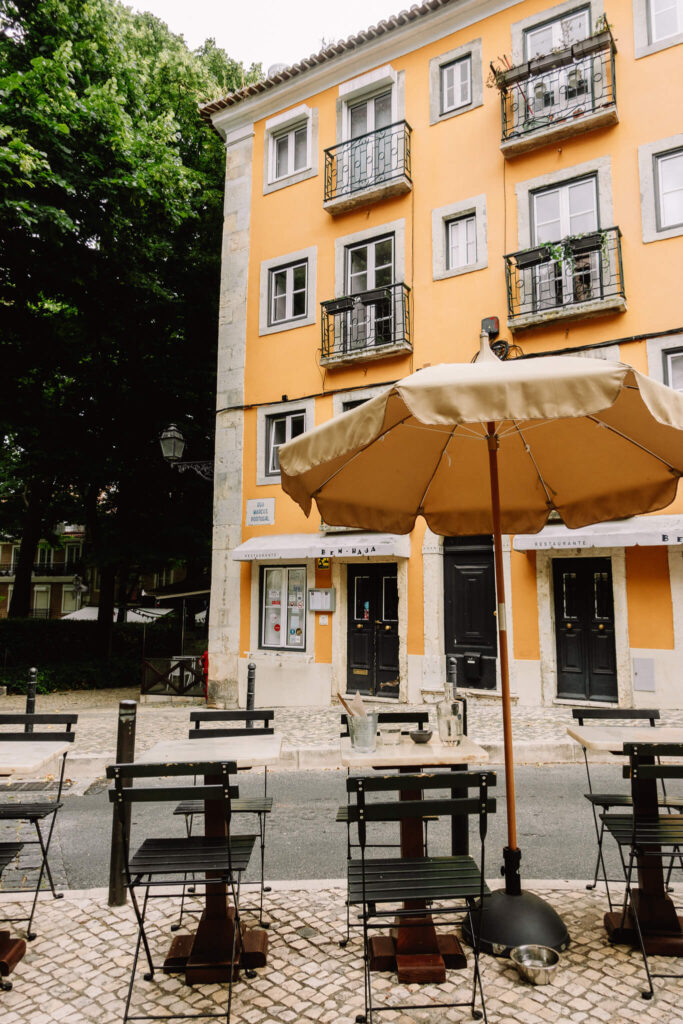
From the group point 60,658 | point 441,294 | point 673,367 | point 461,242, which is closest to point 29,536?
point 60,658

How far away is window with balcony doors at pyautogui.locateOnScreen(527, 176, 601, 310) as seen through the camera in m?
11.6

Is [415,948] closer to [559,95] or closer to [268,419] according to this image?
[268,419]

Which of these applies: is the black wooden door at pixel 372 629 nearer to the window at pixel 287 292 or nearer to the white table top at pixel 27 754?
the window at pixel 287 292

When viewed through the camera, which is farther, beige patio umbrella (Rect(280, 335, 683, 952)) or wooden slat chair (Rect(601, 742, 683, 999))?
wooden slat chair (Rect(601, 742, 683, 999))

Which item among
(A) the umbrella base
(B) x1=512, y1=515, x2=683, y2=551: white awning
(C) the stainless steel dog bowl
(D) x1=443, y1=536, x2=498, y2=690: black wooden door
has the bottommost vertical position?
(C) the stainless steel dog bowl

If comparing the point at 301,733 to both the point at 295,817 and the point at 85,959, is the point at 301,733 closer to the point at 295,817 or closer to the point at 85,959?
the point at 295,817

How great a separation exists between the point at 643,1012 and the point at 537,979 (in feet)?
1.46

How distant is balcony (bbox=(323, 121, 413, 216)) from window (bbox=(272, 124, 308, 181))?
100cm

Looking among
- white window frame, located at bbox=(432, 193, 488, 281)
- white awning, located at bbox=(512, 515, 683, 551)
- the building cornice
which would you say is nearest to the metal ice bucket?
white awning, located at bbox=(512, 515, 683, 551)

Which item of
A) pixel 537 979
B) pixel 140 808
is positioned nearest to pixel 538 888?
pixel 537 979

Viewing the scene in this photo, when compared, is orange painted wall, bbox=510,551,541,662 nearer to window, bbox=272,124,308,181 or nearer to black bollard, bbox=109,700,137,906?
black bollard, bbox=109,700,137,906

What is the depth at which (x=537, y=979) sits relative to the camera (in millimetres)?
3137

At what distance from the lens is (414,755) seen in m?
3.50

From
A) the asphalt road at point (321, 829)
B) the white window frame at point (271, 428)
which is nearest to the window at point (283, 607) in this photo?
the white window frame at point (271, 428)
